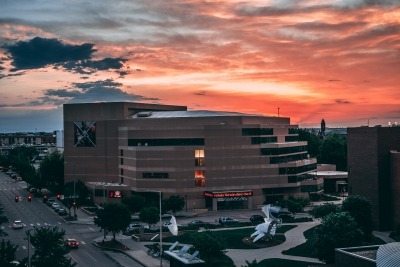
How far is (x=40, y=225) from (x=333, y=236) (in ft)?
182

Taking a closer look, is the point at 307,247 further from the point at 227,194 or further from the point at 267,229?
the point at 227,194

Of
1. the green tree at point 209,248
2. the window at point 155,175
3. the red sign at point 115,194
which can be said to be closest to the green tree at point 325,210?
the green tree at point 209,248

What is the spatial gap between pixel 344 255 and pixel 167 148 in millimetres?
68690

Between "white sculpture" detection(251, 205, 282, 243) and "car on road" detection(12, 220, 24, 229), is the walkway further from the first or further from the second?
"car on road" detection(12, 220, 24, 229)

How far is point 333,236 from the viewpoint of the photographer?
63062 millimetres

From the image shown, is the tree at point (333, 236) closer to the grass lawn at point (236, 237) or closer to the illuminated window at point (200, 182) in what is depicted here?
the grass lawn at point (236, 237)

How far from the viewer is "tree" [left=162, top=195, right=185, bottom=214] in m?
103

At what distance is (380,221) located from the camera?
8762 cm

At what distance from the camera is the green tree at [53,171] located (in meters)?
145

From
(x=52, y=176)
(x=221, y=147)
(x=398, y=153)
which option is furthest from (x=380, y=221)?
(x=52, y=176)

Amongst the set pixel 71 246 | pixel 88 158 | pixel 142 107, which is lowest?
pixel 71 246

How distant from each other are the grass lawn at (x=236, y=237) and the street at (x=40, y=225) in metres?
12.4

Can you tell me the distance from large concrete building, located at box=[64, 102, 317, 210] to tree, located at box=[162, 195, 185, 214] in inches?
355

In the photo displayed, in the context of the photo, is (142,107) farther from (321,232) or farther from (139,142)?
(321,232)
